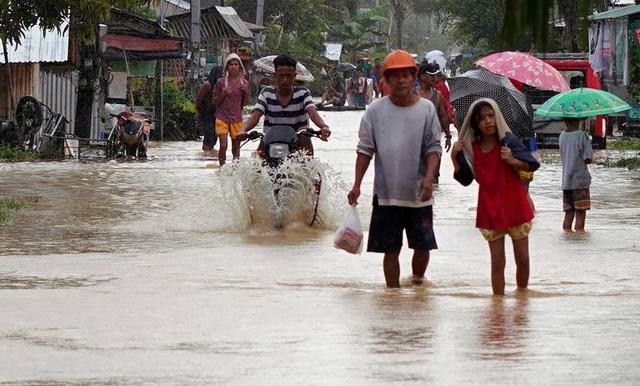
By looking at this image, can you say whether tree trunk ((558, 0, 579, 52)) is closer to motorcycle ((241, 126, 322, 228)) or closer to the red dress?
the red dress

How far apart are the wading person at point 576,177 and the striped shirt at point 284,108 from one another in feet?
8.45

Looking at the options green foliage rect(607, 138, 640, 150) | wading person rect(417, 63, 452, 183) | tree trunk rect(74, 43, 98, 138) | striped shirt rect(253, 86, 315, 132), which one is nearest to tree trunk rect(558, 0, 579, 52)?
striped shirt rect(253, 86, 315, 132)

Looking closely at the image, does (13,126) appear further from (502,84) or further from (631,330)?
(631,330)

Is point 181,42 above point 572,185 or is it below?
above

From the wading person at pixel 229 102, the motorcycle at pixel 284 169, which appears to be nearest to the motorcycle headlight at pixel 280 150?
the motorcycle at pixel 284 169

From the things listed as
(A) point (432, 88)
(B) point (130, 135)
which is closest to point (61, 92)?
(B) point (130, 135)

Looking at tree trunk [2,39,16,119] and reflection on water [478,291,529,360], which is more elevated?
tree trunk [2,39,16,119]

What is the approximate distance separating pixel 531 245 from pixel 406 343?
19.0 ft

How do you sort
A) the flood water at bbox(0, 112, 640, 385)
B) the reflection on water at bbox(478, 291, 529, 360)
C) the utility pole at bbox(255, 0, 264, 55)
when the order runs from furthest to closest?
the utility pole at bbox(255, 0, 264, 55) < the reflection on water at bbox(478, 291, 529, 360) < the flood water at bbox(0, 112, 640, 385)

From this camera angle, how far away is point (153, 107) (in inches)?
1189

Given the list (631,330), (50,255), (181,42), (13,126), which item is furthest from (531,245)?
(181,42)

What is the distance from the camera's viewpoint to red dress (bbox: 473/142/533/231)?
8.80m

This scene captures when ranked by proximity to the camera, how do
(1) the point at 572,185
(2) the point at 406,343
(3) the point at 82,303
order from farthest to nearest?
(1) the point at 572,185 → (3) the point at 82,303 → (2) the point at 406,343

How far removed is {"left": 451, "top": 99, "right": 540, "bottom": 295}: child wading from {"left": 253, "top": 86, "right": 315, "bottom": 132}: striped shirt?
167 inches
